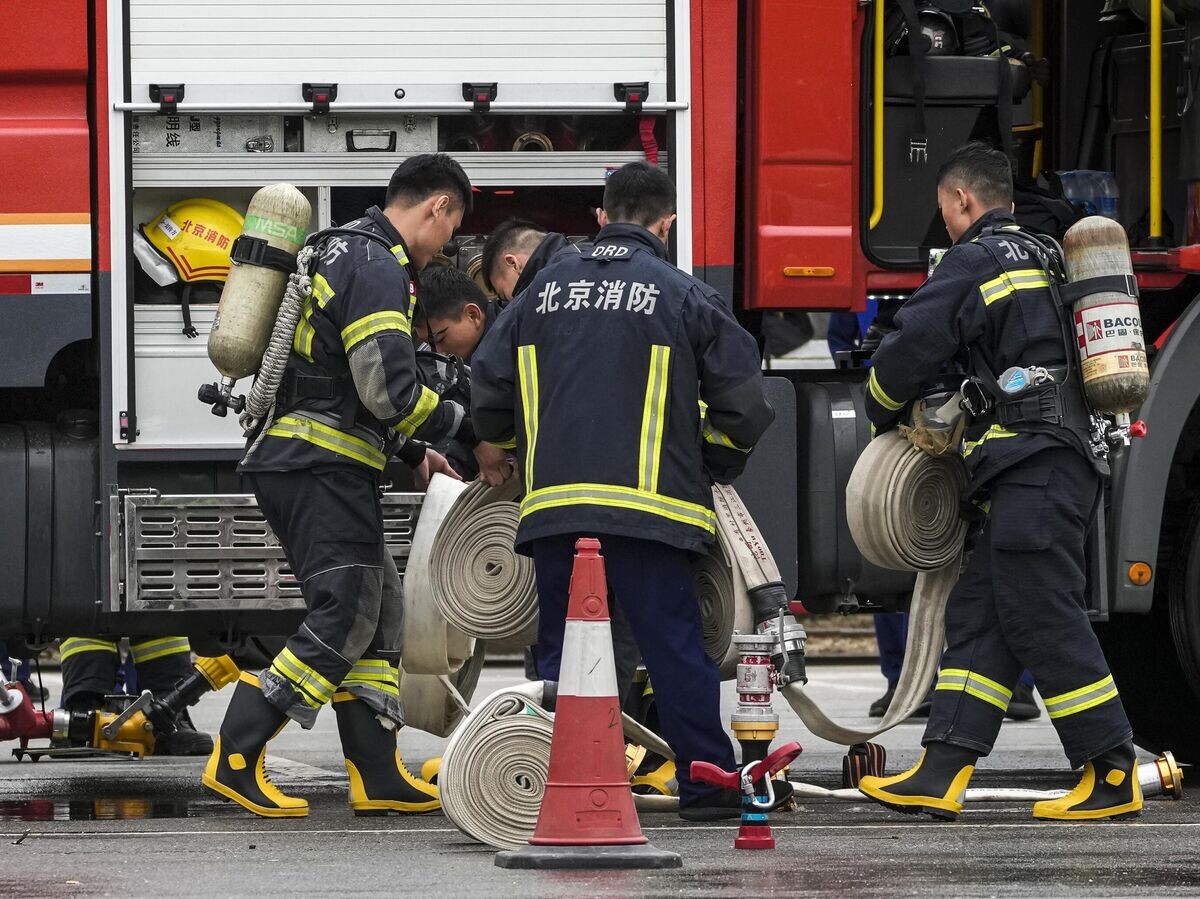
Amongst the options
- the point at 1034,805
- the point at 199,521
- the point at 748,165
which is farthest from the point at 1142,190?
the point at 199,521

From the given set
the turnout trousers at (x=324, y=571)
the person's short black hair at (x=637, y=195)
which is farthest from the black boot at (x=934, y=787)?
the person's short black hair at (x=637, y=195)

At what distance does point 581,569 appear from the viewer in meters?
5.04

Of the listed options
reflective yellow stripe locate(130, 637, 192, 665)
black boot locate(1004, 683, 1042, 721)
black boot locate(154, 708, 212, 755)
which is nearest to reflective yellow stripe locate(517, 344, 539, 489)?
reflective yellow stripe locate(130, 637, 192, 665)

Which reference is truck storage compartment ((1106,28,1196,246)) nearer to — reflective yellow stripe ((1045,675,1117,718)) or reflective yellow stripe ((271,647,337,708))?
reflective yellow stripe ((1045,675,1117,718))

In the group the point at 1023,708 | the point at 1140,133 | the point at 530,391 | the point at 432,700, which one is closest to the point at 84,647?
the point at 432,700

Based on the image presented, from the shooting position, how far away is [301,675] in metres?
6.02

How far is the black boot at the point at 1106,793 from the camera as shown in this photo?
5.92 m

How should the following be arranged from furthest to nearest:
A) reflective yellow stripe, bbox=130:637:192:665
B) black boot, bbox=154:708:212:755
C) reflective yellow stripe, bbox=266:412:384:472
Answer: black boot, bbox=154:708:212:755, reflective yellow stripe, bbox=130:637:192:665, reflective yellow stripe, bbox=266:412:384:472

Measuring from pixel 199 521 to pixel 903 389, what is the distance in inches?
82.8

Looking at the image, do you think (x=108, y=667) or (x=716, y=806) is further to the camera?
(x=108, y=667)

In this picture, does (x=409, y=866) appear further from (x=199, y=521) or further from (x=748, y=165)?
(x=748, y=165)

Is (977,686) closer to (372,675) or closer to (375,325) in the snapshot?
(372,675)

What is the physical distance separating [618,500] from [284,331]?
3.54 feet

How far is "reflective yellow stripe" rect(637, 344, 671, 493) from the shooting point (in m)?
5.73
